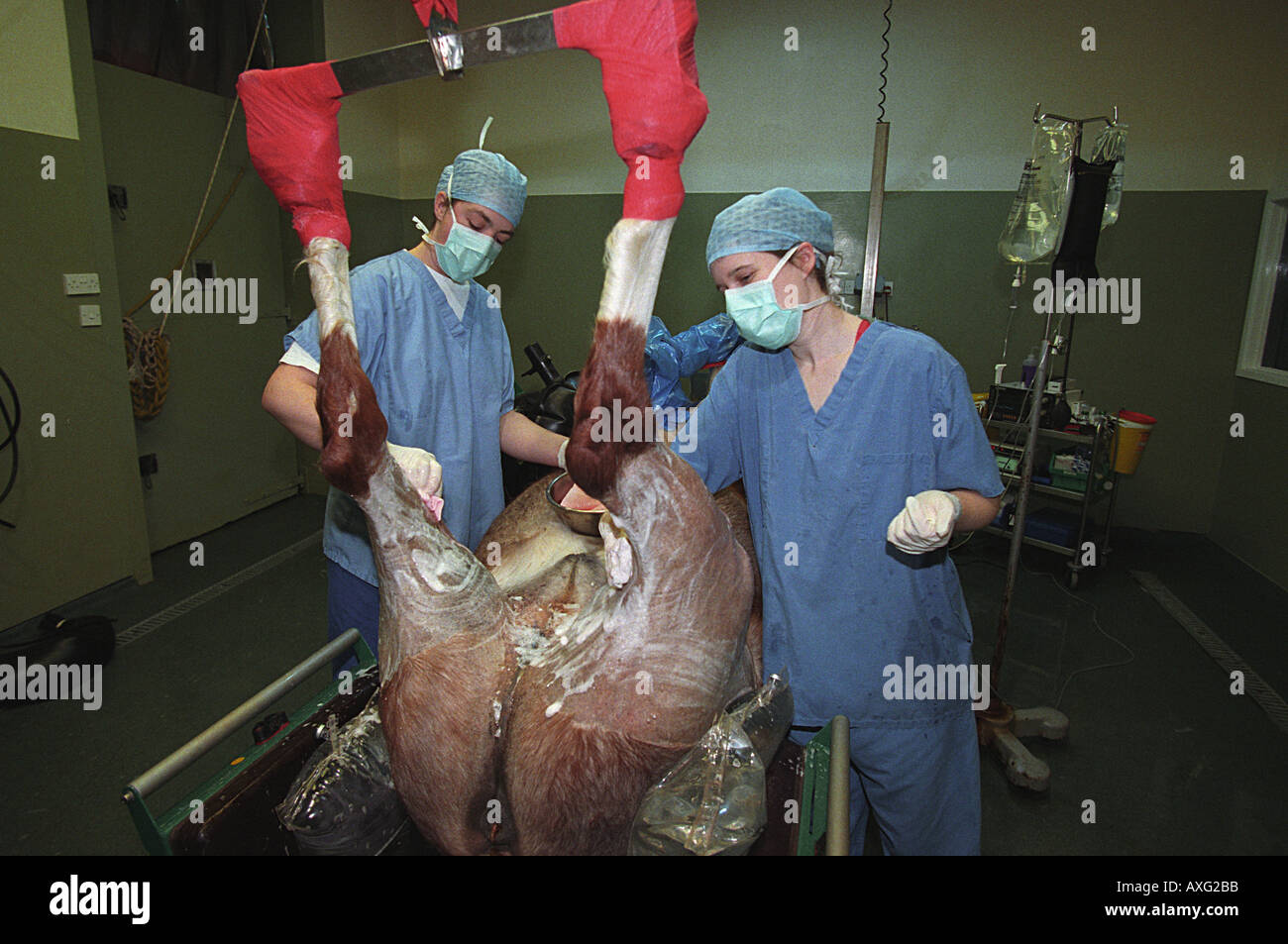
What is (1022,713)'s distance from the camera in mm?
2449

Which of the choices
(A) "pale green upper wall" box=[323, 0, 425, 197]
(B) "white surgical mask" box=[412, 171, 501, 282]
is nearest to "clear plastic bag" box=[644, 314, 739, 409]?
(B) "white surgical mask" box=[412, 171, 501, 282]

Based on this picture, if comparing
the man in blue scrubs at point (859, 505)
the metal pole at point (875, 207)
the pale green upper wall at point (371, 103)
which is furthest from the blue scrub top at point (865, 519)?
the pale green upper wall at point (371, 103)

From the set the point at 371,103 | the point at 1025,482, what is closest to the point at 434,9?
the point at 1025,482

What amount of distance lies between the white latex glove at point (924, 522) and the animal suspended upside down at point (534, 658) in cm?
29

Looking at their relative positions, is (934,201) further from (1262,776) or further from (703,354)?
(1262,776)

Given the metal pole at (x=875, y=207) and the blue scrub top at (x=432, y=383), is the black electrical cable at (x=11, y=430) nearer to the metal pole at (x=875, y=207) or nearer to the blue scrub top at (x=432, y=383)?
the blue scrub top at (x=432, y=383)

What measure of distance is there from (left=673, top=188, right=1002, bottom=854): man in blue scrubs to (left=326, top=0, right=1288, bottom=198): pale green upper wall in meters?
3.46

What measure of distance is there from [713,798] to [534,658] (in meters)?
0.33

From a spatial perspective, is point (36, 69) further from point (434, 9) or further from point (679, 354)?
point (434, 9)

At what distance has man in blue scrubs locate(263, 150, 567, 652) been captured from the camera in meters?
1.51

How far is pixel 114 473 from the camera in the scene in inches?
127

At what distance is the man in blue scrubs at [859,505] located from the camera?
1242 millimetres

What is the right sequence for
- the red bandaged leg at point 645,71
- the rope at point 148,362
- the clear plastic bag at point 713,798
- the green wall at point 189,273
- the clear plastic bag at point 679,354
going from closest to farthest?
1. the red bandaged leg at point 645,71
2. the clear plastic bag at point 713,798
3. the clear plastic bag at point 679,354
4. the rope at point 148,362
5. the green wall at point 189,273

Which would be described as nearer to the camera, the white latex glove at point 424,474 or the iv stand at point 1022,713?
the white latex glove at point 424,474
